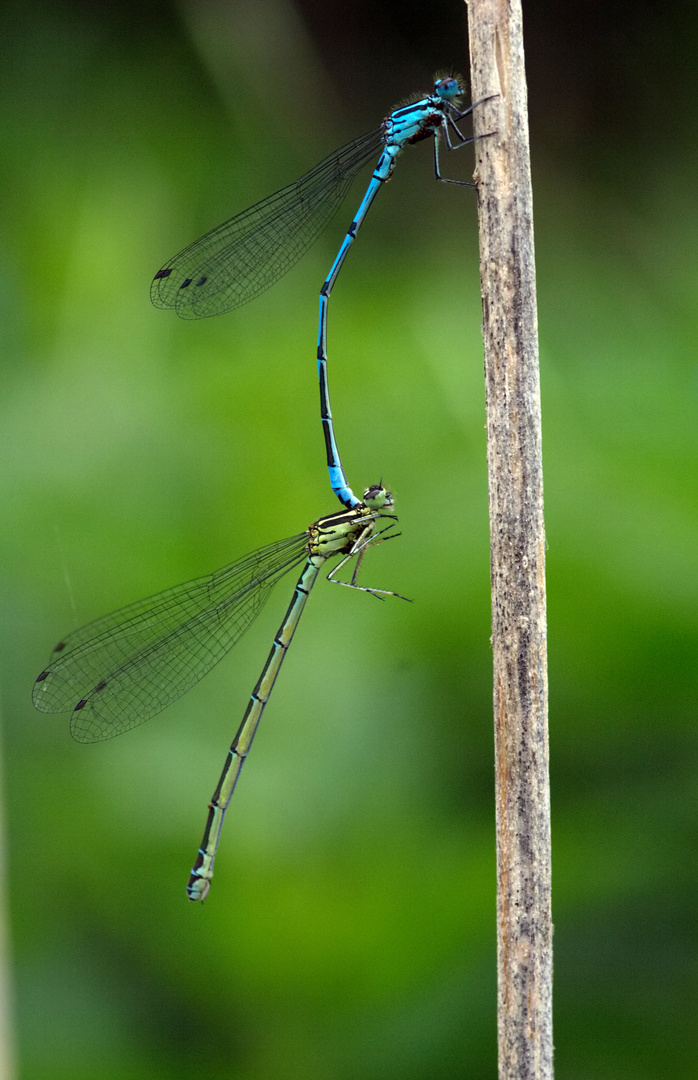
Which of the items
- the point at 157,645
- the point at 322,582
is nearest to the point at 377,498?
the point at 322,582

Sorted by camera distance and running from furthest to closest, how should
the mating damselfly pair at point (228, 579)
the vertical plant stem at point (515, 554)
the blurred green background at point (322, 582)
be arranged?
the mating damselfly pair at point (228, 579)
the blurred green background at point (322, 582)
the vertical plant stem at point (515, 554)

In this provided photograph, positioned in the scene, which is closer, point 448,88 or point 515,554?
point 515,554

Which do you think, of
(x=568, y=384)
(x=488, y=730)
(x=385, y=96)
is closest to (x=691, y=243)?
(x=568, y=384)

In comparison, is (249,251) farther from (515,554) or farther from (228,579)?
(515,554)

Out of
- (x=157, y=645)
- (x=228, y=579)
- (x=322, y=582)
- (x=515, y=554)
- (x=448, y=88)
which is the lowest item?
(x=515, y=554)

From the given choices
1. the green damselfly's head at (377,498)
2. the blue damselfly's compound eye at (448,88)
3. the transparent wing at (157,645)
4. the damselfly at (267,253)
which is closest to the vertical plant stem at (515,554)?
the blue damselfly's compound eye at (448,88)

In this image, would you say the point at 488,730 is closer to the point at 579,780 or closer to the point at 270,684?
the point at 579,780

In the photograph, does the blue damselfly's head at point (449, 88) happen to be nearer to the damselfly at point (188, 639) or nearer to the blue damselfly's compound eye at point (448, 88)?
the blue damselfly's compound eye at point (448, 88)
